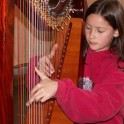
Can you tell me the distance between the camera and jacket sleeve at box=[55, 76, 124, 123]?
0.89m

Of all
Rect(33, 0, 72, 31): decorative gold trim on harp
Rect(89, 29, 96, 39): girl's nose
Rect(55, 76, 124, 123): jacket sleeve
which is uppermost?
Rect(33, 0, 72, 31): decorative gold trim on harp

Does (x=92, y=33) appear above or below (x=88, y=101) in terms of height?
above

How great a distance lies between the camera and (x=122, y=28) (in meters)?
1.28

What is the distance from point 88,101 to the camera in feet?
3.07

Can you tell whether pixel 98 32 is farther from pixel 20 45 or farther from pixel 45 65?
pixel 20 45

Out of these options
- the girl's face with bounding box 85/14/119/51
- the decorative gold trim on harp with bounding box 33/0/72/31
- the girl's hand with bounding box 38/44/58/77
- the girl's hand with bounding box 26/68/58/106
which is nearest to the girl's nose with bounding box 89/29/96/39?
the girl's face with bounding box 85/14/119/51

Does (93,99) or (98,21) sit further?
(98,21)

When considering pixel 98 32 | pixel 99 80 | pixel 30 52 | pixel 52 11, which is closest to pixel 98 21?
pixel 98 32

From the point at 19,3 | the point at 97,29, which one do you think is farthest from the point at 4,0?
the point at 97,29

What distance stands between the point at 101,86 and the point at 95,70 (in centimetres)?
31

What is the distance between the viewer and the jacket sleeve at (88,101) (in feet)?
2.93

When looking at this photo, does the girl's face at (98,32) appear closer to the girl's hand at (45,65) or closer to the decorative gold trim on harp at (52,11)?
the decorative gold trim on harp at (52,11)

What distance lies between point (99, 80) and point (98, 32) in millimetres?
206

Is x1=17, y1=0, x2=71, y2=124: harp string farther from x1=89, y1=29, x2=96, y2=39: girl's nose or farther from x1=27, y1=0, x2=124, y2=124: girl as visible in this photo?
x1=89, y1=29, x2=96, y2=39: girl's nose
